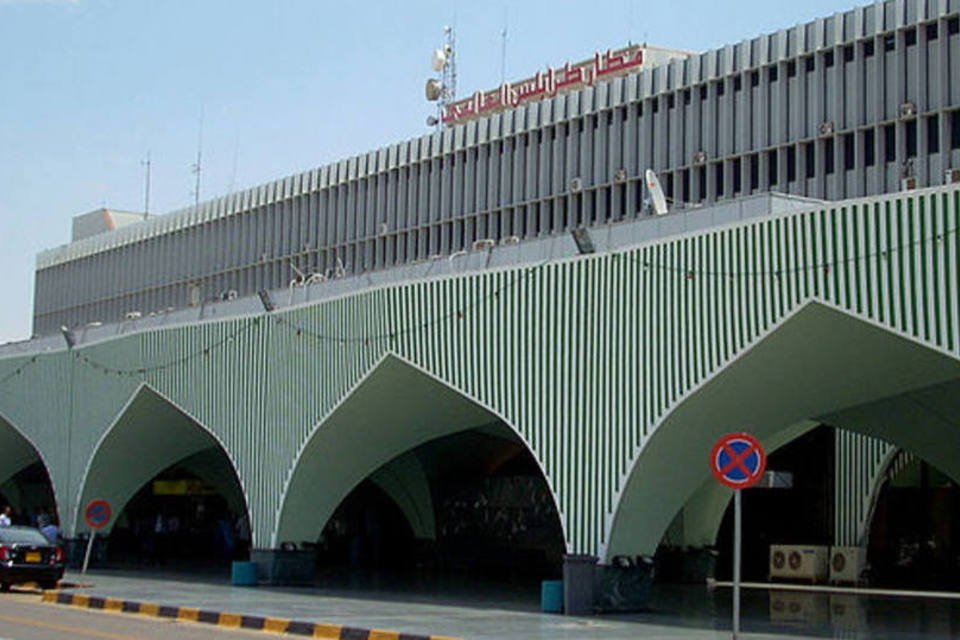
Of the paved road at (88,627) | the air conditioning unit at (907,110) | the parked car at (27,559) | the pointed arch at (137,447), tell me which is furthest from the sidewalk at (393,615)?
the air conditioning unit at (907,110)

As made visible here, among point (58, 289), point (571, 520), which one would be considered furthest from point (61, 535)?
point (58, 289)

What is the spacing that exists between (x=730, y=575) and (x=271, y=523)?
13.4 metres

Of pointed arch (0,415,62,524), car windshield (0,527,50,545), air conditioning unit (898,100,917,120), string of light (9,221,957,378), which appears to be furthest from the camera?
pointed arch (0,415,62,524)

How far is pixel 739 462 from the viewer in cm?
1628

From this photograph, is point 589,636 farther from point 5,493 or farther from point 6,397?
point 5,493

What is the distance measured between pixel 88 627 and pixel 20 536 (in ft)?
30.1

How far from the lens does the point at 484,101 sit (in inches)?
2115

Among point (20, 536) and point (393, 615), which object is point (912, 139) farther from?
point (20, 536)

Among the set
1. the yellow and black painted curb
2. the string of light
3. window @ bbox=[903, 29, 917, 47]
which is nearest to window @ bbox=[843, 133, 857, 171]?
window @ bbox=[903, 29, 917, 47]

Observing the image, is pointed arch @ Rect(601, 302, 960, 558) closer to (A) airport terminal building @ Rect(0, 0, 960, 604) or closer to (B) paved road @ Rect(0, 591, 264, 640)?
(A) airport terminal building @ Rect(0, 0, 960, 604)

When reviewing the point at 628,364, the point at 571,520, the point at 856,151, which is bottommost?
the point at 571,520

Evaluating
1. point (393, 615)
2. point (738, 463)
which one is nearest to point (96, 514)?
point (393, 615)

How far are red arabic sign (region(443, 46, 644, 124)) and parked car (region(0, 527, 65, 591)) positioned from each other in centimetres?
2535

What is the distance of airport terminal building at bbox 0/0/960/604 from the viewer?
21.9 metres
